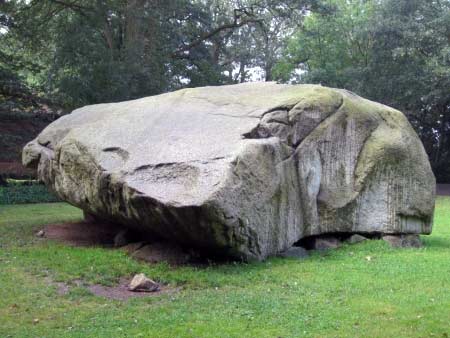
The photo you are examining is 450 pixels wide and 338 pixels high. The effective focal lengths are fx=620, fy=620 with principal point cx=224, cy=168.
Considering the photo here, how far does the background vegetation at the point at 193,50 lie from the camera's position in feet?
74.9

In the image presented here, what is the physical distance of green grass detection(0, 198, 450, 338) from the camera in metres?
6.64

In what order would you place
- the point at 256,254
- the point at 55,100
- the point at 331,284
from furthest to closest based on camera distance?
the point at 55,100 < the point at 256,254 < the point at 331,284

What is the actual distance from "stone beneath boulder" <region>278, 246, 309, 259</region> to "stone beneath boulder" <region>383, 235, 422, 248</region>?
172 cm

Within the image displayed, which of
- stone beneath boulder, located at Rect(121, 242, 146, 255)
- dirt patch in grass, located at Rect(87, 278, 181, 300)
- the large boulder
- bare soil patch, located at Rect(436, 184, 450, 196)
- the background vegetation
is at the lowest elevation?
bare soil patch, located at Rect(436, 184, 450, 196)

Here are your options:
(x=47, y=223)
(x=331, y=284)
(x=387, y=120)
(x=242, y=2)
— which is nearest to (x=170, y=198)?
(x=331, y=284)

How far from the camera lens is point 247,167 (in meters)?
9.14

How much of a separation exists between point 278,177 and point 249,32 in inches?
1369

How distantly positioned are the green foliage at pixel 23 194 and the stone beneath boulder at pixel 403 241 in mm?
13995

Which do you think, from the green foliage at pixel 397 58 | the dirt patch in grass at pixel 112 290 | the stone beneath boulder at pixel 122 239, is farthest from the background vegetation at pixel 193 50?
the dirt patch in grass at pixel 112 290

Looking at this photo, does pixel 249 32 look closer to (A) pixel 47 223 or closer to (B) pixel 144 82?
(B) pixel 144 82

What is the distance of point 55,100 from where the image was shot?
23.0 metres

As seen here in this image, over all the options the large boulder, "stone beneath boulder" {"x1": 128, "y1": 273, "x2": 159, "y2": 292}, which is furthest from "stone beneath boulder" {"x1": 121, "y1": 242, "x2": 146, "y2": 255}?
"stone beneath boulder" {"x1": 128, "y1": 273, "x2": 159, "y2": 292}

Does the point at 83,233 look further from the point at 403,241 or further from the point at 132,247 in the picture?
the point at 403,241

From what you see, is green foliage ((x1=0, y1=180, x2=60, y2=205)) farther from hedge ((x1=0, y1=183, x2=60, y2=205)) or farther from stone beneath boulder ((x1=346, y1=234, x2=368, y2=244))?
stone beneath boulder ((x1=346, y1=234, x2=368, y2=244))
